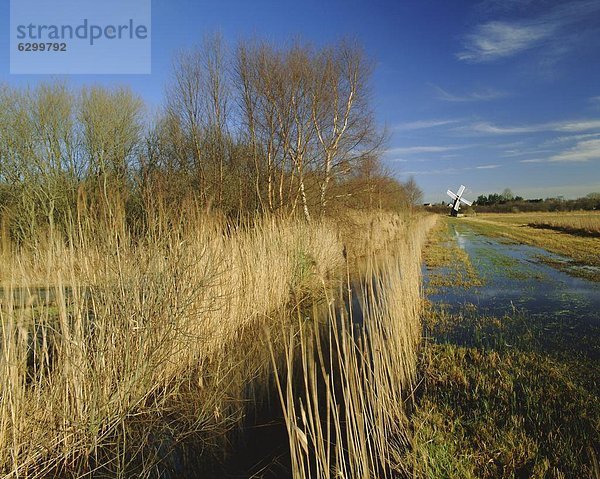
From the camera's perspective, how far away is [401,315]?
15.1 ft

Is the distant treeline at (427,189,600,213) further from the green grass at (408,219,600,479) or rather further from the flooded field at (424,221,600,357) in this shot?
the green grass at (408,219,600,479)

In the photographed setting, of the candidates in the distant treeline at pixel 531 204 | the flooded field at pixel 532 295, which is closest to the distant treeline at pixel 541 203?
the distant treeline at pixel 531 204

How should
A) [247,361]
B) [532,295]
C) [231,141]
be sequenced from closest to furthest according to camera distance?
[247,361], [532,295], [231,141]

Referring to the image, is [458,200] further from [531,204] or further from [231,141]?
[231,141]

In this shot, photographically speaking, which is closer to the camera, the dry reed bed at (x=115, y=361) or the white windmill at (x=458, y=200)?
the dry reed bed at (x=115, y=361)

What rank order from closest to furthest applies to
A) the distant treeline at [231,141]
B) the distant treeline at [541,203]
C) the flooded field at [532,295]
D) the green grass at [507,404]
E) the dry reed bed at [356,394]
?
the dry reed bed at [356,394] < the green grass at [507,404] < the flooded field at [532,295] < the distant treeline at [231,141] < the distant treeline at [541,203]

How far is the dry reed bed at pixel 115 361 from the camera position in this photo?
90.9 inches

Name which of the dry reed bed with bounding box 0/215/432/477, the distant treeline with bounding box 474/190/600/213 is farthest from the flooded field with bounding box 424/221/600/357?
the distant treeline with bounding box 474/190/600/213

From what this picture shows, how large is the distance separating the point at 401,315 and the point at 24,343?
4.22 m

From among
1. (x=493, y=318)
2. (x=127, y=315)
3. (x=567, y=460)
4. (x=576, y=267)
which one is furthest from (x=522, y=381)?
(x=576, y=267)

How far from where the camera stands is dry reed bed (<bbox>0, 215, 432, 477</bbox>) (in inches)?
90.9

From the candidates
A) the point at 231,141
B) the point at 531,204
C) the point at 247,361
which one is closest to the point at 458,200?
the point at 531,204

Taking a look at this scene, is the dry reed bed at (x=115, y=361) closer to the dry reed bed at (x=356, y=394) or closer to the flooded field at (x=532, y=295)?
the dry reed bed at (x=356, y=394)

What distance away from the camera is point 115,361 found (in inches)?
113
